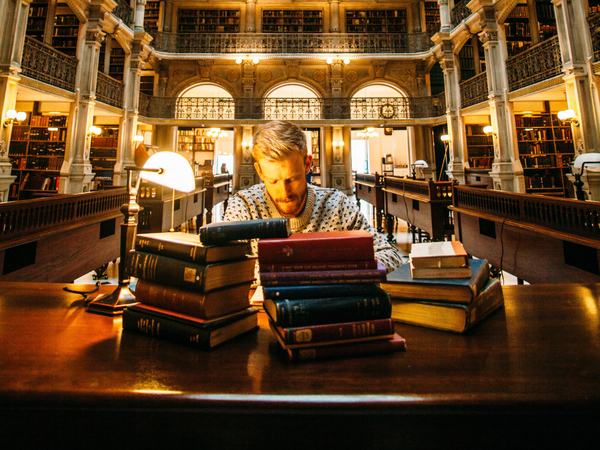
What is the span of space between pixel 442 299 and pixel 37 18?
11715 millimetres

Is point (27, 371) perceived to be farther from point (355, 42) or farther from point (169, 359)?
point (355, 42)

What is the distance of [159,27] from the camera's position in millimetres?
12758

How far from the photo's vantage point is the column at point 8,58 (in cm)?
575

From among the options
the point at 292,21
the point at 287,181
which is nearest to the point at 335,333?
the point at 287,181

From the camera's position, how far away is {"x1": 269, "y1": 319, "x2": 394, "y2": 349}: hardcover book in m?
0.62

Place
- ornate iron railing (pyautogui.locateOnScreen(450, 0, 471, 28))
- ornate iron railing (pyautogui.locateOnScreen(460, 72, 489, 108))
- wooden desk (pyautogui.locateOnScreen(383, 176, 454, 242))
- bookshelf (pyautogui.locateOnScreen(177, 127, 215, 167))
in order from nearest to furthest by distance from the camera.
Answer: wooden desk (pyautogui.locateOnScreen(383, 176, 454, 242)) < ornate iron railing (pyautogui.locateOnScreen(460, 72, 489, 108)) < ornate iron railing (pyautogui.locateOnScreen(450, 0, 471, 28)) < bookshelf (pyautogui.locateOnScreen(177, 127, 215, 167))

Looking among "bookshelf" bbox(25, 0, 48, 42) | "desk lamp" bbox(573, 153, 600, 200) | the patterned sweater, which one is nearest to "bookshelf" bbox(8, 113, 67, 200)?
"bookshelf" bbox(25, 0, 48, 42)

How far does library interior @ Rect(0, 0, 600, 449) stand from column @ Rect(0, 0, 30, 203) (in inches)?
1.6

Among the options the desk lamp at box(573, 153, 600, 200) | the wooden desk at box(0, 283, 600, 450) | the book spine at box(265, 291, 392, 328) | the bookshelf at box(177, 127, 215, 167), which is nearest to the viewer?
the wooden desk at box(0, 283, 600, 450)

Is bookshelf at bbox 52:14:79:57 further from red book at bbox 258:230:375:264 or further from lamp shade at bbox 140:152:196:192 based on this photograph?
red book at bbox 258:230:375:264

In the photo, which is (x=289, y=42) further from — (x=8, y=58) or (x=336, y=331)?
(x=336, y=331)

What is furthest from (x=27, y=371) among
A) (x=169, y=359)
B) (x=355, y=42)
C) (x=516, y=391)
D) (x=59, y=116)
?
(x=355, y=42)

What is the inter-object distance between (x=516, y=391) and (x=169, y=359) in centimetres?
64

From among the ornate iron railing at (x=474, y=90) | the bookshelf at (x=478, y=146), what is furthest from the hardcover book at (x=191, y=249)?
the bookshelf at (x=478, y=146)
